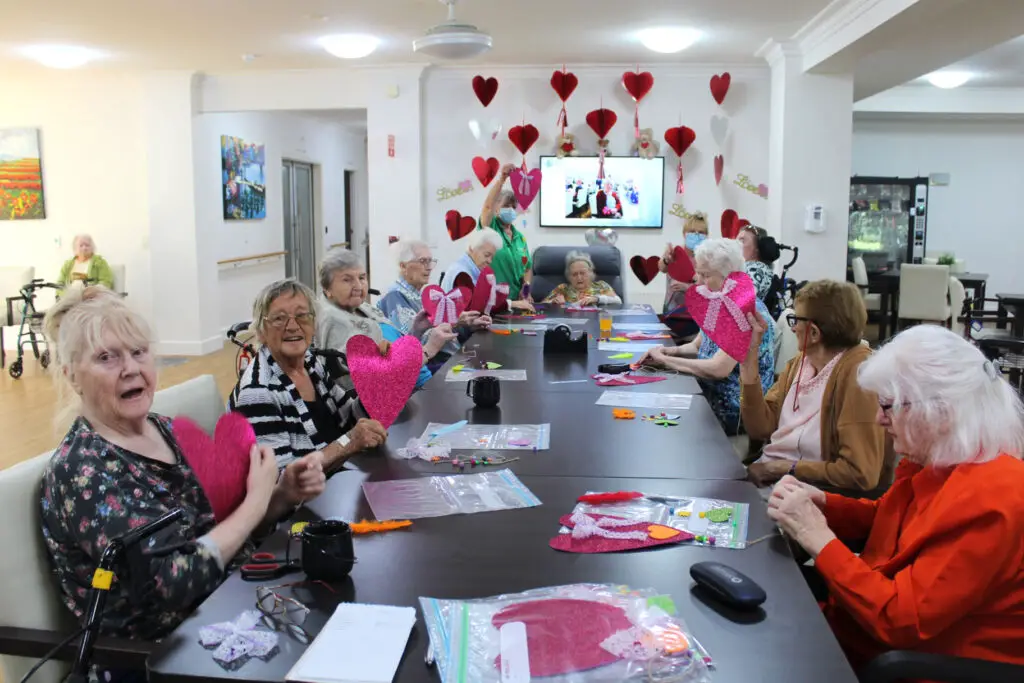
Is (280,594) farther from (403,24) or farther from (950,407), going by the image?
(403,24)

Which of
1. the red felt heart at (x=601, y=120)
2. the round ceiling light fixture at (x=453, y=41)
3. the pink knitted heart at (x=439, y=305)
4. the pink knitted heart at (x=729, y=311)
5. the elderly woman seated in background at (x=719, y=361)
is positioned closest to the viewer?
the pink knitted heart at (x=729, y=311)

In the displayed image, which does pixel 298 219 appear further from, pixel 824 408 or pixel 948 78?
pixel 824 408

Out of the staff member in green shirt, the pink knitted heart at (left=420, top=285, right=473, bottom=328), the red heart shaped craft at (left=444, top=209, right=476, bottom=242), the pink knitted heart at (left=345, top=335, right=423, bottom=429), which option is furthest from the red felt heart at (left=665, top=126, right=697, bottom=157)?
the pink knitted heart at (left=345, top=335, right=423, bottom=429)

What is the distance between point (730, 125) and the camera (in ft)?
25.6

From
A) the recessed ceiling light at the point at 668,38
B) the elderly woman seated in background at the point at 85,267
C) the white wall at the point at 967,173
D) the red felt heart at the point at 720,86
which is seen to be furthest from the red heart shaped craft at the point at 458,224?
the white wall at the point at 967,173

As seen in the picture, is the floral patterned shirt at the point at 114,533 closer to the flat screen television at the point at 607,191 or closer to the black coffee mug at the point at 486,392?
the black coffee mug at the point at 486,392

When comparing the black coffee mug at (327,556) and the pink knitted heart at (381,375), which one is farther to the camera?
the pink knitted heart at (381,375)

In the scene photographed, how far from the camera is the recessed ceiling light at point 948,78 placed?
342 inches

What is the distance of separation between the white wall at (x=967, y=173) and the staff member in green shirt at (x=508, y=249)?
7.25 m

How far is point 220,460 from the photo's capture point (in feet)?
5.88

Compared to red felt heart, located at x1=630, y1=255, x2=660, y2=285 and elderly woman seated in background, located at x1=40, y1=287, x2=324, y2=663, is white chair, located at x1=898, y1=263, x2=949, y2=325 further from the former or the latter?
elderly woman seated in background, located at x1=40, y1=287, x2=324, y2=663

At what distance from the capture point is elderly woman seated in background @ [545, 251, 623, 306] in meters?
6.06

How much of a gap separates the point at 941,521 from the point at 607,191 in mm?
6772

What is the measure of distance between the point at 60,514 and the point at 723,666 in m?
1.18
